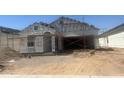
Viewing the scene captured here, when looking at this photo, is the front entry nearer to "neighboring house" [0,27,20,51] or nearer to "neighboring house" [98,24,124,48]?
"neighboring house" [0,27,20,51]

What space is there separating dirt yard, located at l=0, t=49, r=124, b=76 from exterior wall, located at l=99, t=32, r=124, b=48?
9 centimetres

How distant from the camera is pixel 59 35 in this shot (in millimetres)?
4395

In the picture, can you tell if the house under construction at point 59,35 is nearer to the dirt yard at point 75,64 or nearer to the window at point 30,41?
the window at point 30,41

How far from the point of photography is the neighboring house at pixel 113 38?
436cm

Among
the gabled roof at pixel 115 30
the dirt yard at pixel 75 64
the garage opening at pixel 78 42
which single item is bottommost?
the dirt yard at pixel 75 64

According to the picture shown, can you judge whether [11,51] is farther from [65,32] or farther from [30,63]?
[65,32]

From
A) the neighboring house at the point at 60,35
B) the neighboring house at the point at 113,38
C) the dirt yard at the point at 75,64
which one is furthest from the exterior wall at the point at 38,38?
the neighboring house at the point at 113,38

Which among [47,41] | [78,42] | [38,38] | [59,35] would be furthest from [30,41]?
[78,42]

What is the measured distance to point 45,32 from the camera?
14.5 ft

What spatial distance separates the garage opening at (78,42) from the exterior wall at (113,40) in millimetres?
156

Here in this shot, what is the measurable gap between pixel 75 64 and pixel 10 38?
42.2 inches

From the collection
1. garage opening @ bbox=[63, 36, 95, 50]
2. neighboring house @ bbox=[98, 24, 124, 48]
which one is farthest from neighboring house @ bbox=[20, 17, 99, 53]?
neighboring house @ bbox=[98, 24, 124, 48]
